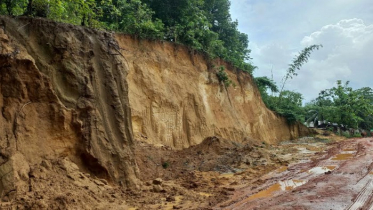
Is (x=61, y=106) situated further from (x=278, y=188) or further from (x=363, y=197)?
(x=363, y=197)

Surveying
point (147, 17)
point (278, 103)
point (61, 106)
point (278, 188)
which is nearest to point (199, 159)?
point (278, 188)

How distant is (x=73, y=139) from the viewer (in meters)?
6.36

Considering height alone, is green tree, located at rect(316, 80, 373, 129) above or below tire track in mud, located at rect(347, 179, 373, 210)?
above

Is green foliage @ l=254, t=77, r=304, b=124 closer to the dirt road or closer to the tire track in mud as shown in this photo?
the dirt road

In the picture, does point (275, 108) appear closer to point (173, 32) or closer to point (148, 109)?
point (173, 32)

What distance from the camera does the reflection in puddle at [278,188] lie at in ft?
21.7

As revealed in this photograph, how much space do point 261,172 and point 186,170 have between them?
2.43 meters

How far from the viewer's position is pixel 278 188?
7.28m

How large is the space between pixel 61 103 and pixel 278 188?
5310 millimetres

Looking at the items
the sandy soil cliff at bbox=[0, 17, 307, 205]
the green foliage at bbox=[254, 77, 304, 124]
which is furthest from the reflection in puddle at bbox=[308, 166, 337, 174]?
the green foliage at bbox=[254, 77, 304, 124]

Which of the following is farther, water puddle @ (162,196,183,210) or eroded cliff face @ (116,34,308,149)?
eroded cliff face @ (116,34,308,149)

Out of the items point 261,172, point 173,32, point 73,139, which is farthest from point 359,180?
point 173,32

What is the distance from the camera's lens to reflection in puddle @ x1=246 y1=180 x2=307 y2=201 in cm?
662

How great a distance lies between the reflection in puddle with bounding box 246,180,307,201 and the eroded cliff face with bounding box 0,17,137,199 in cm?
283
